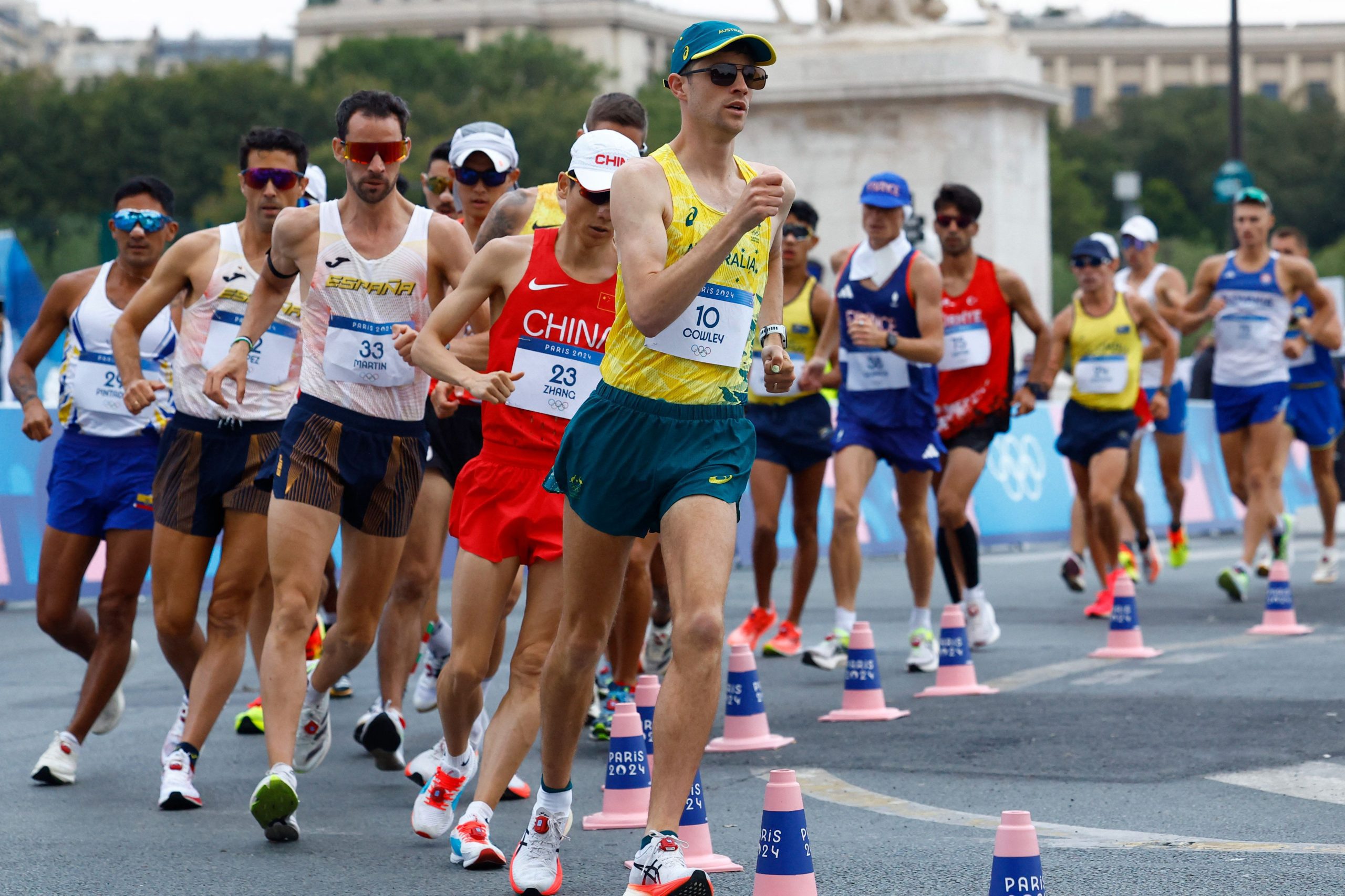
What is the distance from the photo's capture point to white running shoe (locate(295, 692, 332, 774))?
692 centimetres

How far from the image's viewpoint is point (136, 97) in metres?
80.4

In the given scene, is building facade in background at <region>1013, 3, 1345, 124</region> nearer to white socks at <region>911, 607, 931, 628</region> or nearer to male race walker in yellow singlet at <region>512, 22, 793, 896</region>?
white socks at <region>911, 607, 931, 628</region>

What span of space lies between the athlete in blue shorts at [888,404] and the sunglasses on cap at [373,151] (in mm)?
3731

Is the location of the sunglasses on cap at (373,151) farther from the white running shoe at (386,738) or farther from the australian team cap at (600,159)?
the white running shoe at (386,738)

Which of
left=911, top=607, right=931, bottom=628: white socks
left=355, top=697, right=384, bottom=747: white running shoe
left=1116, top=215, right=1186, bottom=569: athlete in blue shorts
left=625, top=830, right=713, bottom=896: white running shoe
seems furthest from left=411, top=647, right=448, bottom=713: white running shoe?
left=1116, top=215, right=1186, bottom=569: athlete in blue shorts

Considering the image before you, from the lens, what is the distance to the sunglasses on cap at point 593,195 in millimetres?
6039

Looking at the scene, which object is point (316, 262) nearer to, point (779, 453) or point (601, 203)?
point (601, 203)

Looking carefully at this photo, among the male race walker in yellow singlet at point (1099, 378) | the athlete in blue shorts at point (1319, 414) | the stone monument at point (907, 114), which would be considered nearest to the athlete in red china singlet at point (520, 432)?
the male race walker in yellow singlet at point (1099, 378)

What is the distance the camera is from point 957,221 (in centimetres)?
1091

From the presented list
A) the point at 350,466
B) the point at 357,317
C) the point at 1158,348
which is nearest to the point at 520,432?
the point at 350,466

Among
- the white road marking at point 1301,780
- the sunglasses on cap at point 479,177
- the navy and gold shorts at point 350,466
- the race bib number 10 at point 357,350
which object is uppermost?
the sunglasses on cap at point 479,177

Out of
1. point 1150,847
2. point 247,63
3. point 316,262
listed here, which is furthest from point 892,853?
point 247,63

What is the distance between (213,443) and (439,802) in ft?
5.90

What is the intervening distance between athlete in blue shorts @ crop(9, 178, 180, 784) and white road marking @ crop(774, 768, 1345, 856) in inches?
105
